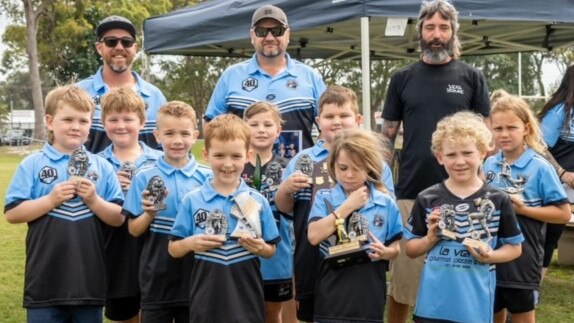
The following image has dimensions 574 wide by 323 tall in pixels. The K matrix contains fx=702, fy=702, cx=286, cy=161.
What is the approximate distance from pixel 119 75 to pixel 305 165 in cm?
149

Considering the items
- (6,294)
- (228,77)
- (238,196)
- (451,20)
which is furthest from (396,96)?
(6,294)

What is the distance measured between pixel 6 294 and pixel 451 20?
4434mm

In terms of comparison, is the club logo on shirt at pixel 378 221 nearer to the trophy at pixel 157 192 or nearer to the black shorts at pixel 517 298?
the black shorts at pixel 517 298

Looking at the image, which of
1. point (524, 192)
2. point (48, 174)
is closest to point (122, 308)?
point (48, 174)

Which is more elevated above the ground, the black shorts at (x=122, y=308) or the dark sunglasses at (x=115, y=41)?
the dark sunglasses at (x=115, y=41)

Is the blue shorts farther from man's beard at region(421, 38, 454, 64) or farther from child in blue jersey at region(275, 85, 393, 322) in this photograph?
man's beard at region(421, 38, 454, 64)

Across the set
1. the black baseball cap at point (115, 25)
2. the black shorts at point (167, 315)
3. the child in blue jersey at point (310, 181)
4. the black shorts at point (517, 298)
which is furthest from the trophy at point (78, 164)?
the black shorts at point (517, 298)

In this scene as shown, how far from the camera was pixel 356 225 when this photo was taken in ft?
10.9

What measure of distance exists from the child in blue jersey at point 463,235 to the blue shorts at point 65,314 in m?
1.62

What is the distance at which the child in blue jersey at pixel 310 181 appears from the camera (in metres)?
3.75

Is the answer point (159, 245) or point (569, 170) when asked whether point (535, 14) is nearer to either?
point (569, 170)

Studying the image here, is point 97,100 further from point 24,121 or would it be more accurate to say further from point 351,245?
point 24,121

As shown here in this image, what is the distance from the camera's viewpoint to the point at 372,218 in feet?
11.1

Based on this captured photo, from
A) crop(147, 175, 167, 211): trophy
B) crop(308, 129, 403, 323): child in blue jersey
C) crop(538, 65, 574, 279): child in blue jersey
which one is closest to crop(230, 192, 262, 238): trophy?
crop(308, 129, 403, 323): child in blue jersey
